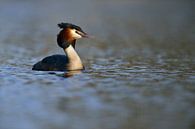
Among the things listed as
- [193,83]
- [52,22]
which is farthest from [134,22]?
[193,83]

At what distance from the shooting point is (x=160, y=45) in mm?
21719

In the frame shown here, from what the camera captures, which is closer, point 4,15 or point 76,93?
point 76,93

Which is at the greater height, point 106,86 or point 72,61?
point 72,61

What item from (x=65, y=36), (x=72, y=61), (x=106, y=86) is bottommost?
(x=106, y=86)

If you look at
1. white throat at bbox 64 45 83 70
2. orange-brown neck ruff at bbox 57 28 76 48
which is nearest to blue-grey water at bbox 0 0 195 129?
white throat at bbox 64 45 83 70

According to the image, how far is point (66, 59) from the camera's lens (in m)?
14.8

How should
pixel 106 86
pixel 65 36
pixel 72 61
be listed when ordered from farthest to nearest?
pixel 65 36, pixel 72 61, pixel 106 86

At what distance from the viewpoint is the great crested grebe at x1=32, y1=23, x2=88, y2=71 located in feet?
47.7

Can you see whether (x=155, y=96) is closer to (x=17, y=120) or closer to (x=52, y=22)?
(x=17, y=120)

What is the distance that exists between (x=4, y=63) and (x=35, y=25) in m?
17.4

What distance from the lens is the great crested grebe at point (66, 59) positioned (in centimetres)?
1454

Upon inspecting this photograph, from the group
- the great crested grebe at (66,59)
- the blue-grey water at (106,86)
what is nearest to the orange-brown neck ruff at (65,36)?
the great crested grebe at (66,59)

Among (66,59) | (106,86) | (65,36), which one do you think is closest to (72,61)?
(66,59)

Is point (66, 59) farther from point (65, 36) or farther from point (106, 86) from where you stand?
point (106, 86)
